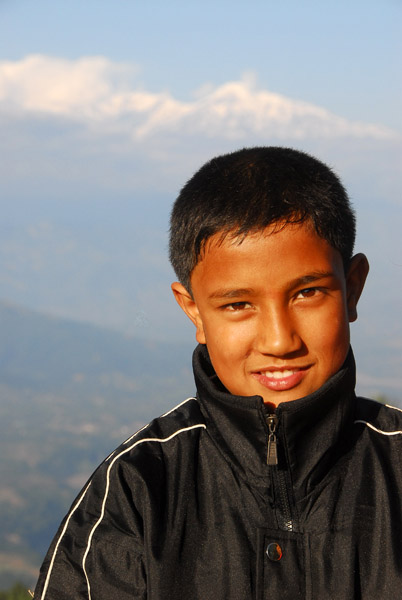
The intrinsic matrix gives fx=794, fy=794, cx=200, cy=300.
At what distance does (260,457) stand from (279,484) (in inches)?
3.6

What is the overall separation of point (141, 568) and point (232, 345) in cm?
67

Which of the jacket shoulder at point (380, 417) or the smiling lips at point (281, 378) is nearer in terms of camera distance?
the smiling lips at point (281, 378)

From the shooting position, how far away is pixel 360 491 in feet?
7.37

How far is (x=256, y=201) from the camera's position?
2.23 meters

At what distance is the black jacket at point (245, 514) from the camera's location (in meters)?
2.15

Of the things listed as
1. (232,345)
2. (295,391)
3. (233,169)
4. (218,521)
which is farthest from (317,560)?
(233,169)

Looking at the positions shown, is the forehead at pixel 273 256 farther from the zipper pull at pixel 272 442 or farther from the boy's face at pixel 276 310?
the zipper pull at pixel 272 442

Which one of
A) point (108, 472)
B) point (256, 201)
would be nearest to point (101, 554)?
point (108, 472)

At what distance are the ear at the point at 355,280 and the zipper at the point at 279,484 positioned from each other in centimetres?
42

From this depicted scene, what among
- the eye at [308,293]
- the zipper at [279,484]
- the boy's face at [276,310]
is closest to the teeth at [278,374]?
the boy's face at [276,310]

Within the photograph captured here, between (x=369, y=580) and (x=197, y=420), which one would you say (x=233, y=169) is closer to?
(x=197, y=420)

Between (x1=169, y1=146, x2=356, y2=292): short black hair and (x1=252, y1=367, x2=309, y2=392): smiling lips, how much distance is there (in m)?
0.38

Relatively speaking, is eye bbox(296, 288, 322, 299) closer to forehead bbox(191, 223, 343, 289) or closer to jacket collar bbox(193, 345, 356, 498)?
forehead bbox(191, 223, 343, 289)

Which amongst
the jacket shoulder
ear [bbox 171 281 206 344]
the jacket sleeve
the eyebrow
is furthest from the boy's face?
the jacket sleeve
